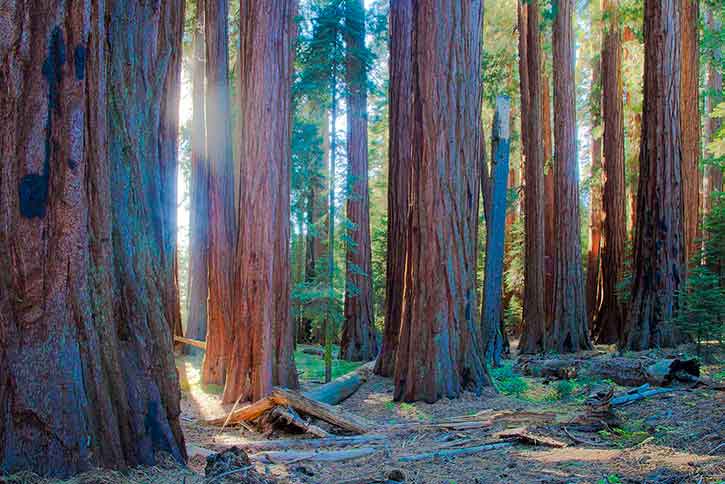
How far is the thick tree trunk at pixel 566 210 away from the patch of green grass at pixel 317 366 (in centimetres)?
495

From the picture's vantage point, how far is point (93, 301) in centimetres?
354

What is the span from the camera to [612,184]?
1628cm

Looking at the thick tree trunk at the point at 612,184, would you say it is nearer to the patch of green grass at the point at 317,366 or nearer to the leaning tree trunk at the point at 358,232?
the leaning tree trunk at the point at 358,232

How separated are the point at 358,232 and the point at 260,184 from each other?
7.14 meters

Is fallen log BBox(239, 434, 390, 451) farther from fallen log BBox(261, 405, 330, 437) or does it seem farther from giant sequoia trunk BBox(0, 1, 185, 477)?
giant sequoia trunk BBox(0, 1, 185, 477)

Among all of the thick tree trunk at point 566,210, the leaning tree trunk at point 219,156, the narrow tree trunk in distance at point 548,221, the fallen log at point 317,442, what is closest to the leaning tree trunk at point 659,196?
the thick tree trunk at point 566,210

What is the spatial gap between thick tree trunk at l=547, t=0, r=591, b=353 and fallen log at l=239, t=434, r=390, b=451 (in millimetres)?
9459

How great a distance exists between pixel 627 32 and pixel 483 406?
16.5 meters

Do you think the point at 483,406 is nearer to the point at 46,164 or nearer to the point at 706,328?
the point at 706,328

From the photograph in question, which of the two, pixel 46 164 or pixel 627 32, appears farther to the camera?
pixel 627 32

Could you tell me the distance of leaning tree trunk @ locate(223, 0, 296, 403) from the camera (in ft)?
26.6

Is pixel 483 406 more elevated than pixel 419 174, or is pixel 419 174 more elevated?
pixel 419 174

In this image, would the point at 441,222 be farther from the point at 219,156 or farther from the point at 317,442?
the point at 219,156

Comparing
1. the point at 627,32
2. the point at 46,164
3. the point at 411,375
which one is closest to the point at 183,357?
the point at 411,375
